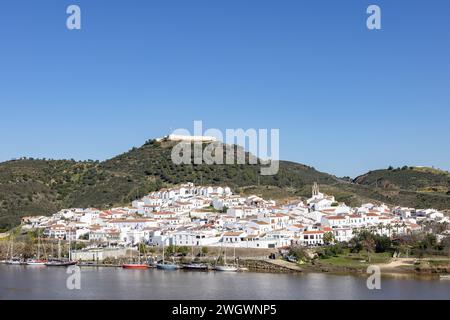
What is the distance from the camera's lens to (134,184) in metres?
57.6

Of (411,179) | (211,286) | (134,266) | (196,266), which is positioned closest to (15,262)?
(134,266)

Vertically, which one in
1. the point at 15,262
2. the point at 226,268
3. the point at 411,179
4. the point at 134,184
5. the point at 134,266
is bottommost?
the point at 15,262

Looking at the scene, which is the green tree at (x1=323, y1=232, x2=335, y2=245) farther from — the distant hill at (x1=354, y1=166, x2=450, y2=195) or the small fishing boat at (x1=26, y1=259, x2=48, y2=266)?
the distant hill at (x1=354, y1=166, x2=450, y2=195)

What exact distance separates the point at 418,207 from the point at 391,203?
10.4ft

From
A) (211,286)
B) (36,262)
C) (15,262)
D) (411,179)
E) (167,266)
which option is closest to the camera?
(211,286)

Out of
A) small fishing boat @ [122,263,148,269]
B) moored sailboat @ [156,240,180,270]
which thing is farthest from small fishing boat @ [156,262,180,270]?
small fishing boat @ [122,263,148,269]

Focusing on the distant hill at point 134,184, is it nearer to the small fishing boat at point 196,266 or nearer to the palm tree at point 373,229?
the palm tree at point 373,229

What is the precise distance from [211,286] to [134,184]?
35120 millimetres

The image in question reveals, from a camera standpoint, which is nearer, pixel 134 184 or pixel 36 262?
pixel 36 262

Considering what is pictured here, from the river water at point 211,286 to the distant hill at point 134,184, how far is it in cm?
2351

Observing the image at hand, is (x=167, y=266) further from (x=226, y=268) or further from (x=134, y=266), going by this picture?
(x=226, y=268)

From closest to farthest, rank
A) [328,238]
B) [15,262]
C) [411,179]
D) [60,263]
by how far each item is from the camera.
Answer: [60,263], [328,238], [15,262], [411,179]
